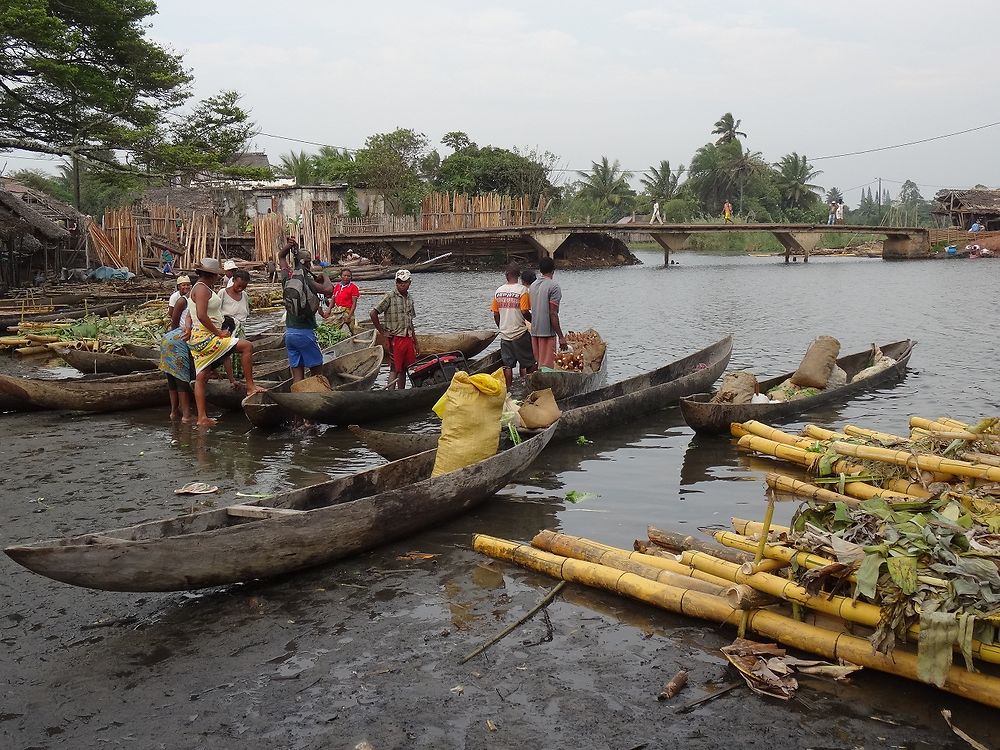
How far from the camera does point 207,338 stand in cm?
934

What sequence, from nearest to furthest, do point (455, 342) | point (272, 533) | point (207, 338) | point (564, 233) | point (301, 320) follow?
1. point (272, 533)
2. point (207, 338)
3. point (301, 320)
4. point (455, 342)
5. point (564, 233)

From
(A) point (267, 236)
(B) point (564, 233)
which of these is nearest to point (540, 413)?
(A) point (267, 236)

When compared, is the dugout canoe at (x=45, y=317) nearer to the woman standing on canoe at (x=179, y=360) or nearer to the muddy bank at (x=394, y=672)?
the woman standing on canoe at (x=179, y=360)

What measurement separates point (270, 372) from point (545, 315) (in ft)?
13.1

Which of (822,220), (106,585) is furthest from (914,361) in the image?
(822,220)

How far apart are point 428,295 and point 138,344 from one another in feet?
57.8

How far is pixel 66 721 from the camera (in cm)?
393

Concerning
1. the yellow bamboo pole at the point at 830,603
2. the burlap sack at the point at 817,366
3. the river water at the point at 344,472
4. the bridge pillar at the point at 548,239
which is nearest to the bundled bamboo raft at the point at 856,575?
the yellow bamboo pole at the point at 830,603

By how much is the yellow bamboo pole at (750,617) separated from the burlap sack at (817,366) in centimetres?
636

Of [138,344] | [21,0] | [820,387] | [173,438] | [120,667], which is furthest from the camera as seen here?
[21,0]

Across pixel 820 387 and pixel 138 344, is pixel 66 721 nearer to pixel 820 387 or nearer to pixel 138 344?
pixel 820 387

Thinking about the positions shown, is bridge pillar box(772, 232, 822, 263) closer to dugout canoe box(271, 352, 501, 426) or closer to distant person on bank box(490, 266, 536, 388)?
distant person on bank box(490, 266, 536, 388)

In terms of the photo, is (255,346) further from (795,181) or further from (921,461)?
(795,181)

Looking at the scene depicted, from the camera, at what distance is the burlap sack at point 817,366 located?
1077 cm
